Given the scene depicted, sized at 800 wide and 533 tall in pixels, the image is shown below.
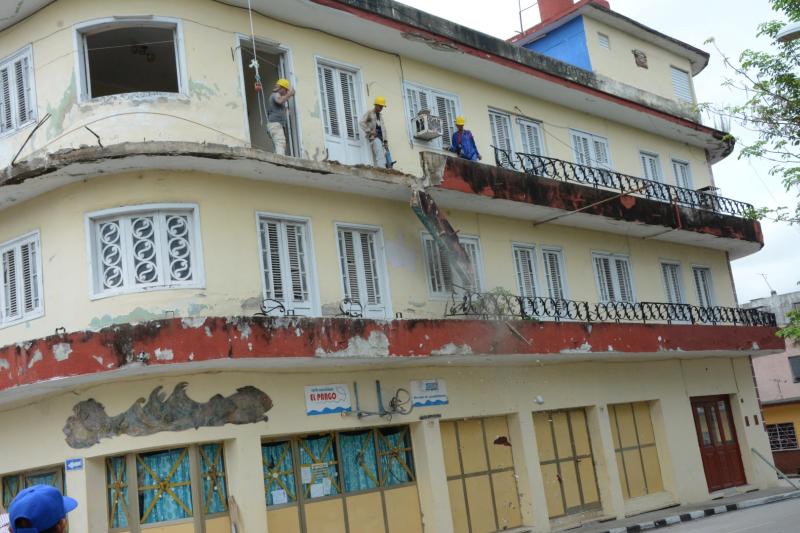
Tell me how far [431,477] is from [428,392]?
141 centimetres

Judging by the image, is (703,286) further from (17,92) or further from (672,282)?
(17,92)

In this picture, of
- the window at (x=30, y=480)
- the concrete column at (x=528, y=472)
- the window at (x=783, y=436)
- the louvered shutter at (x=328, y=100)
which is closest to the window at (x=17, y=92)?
the louvered shutter at (x=328, y=100)

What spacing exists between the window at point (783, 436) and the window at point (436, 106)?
1983 cm

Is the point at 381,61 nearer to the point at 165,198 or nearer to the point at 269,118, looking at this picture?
the point at 269,118

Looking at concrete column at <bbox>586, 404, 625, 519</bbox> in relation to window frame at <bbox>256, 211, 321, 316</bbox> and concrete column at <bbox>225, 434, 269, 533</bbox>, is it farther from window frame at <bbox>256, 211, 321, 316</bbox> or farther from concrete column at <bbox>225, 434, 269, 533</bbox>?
concrete column at <bbox>225, 434, 269, 533</bbox>

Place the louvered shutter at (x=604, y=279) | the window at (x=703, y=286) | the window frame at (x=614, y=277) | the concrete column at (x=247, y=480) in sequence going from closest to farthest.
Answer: the concrete column at (x=247, y=480) → the window frame at (x=614, y=277) → the louvered shutter at (x=604, y=279) → the window at (x=703, y=286)

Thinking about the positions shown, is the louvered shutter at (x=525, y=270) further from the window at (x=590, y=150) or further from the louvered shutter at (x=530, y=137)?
→ the window at (x=590, y=150)

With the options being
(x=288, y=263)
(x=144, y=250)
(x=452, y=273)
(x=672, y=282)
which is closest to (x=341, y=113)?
(x=288, y=263)

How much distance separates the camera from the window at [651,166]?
2305 cm

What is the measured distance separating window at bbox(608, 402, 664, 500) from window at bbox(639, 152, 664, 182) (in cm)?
571

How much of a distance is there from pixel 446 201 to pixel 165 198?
213 inches

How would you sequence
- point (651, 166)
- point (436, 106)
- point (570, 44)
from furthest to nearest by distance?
point (651, 166) < point (570, 44) < point (436, 106)

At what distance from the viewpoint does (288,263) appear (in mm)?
14523

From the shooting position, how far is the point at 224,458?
13328 mm
